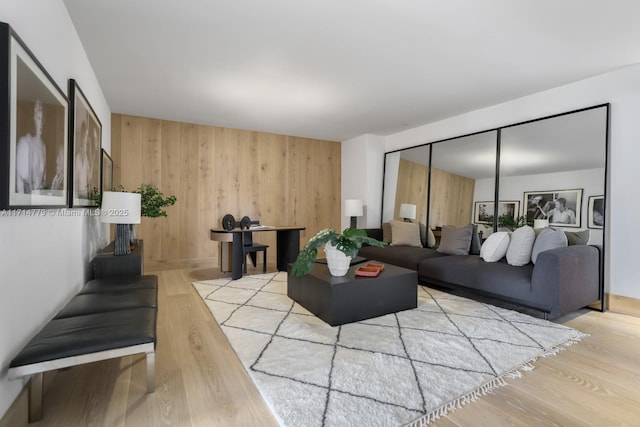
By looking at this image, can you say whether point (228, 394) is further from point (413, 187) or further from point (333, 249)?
point (413, 187)

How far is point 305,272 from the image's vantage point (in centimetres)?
284

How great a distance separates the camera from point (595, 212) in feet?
10.5

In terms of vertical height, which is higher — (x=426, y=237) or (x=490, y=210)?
(x=490, y=210)

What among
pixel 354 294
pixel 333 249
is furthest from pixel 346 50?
pixel 354 294

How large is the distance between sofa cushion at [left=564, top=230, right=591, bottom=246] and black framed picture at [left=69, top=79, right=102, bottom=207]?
4.56 meters

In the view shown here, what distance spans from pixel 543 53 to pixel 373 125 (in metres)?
2.68

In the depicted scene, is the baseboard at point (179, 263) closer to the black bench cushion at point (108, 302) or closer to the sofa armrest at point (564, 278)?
the black bench cushion at point (108, 302)

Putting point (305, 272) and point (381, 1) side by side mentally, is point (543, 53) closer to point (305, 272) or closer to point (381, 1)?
point (381, 1)

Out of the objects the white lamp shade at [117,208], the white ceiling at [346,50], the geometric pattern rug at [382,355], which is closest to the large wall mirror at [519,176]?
the white ceiling at [346,50]

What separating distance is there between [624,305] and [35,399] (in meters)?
4.57

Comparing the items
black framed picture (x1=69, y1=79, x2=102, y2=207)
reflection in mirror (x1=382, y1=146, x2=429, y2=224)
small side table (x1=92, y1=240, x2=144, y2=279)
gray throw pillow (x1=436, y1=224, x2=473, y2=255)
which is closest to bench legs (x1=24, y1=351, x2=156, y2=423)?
black framed picture (x1=69, y1=79, x2=102, y2=207)

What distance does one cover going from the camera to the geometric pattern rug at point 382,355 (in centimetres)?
161

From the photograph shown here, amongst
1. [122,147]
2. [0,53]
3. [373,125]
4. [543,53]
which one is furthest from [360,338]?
[122,147]

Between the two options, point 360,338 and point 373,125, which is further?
point 373,125
